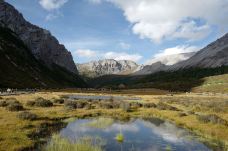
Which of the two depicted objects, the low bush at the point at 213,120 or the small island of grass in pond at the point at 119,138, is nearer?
the small island of grass in pond at the point at 119,138

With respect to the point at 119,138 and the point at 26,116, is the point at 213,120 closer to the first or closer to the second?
the point at 119,138

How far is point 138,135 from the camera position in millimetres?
35156

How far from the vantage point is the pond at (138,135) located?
93.7ft

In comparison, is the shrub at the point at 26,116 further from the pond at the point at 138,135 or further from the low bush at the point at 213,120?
the low bush at the point at 213,120

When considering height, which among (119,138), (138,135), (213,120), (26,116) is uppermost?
(26,116)

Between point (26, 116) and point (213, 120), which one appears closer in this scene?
point (26, 116)

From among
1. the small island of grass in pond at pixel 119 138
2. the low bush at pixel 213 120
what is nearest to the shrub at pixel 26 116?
the small island of grass in pond at pixel 119 138

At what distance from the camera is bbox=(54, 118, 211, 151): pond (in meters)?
28.6

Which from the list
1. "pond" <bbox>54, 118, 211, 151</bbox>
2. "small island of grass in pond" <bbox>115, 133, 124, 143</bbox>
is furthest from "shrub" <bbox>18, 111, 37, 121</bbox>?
"small island of grass in pond" <bbox>115, 133, 124, 143</bbox>

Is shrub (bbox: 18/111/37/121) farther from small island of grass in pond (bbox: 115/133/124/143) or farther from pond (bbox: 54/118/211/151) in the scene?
small island of grass in pond (bbox: 115/133/124/143)

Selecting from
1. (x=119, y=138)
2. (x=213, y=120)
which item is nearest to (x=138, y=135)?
(x=119, y=138)

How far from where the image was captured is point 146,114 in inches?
2222

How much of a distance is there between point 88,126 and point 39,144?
12643mm

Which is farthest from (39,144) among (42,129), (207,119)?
(207,119)
